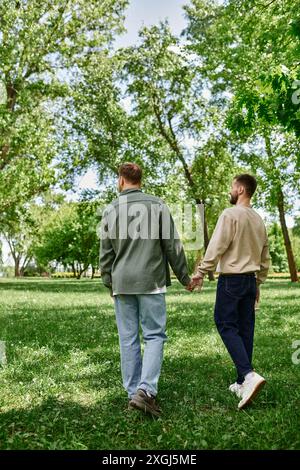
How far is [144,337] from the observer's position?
6.31 m

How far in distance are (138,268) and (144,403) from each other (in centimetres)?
155

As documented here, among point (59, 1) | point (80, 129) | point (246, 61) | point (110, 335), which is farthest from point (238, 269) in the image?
point (80, 129)

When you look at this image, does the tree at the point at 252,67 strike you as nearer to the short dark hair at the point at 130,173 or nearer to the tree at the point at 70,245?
the short dark hair at the point at 130,173

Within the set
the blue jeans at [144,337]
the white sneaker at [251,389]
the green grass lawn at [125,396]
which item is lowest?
the green grass lawn at [125,396]

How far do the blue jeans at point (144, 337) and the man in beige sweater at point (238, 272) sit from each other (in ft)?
2.48

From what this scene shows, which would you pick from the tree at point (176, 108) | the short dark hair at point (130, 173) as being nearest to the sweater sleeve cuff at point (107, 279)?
the short dark hair at point (130, 173)

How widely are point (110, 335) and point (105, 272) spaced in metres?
5.64

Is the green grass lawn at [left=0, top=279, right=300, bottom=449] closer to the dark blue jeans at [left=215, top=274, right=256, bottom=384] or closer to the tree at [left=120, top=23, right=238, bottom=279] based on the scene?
the dark blue jeans at [left=215, top=274, right=256, bottom=384]

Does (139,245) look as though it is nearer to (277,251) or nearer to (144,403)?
(144,403)

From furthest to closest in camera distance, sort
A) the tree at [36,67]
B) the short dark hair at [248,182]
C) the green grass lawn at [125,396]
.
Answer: the tree at [36,67] → the short dark hair at [248,182] → the green grass lawn at [125,396]

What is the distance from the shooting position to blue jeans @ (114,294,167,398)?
6180 mm

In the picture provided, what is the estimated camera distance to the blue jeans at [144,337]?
618 centimetres

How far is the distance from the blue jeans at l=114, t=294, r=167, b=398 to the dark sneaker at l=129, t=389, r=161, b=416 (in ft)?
0.37
